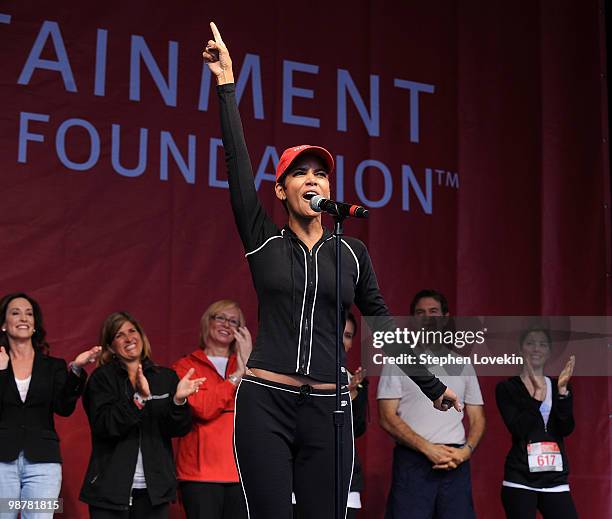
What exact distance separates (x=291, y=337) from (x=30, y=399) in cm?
213

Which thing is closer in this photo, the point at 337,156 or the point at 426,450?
the point at 426,450

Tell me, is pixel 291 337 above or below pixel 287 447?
above

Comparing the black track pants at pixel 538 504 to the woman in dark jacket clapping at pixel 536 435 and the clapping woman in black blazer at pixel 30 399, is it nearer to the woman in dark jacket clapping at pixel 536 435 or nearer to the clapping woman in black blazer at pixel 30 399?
the woman in dark jacket clapping at pixel 536 435

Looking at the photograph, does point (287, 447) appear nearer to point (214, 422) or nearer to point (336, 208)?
point (336, 208)

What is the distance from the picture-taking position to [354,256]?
8.52 ft

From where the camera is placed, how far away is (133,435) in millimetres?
4156

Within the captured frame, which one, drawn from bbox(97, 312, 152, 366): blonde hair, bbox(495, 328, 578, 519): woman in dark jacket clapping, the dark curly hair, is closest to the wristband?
bbox(97, 312, 152, 366): blonde hair

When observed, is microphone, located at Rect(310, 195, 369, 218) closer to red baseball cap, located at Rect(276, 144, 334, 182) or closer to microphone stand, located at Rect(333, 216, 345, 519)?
microphone stand, located at Rect(333, 216, 345, 519)

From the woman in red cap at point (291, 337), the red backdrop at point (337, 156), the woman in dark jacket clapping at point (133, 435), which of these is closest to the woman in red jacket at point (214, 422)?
the woman in dark jacket clapping at point (133, 435)

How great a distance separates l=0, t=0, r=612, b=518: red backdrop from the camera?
4707 mm

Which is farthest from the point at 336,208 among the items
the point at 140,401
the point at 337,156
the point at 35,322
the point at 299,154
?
the point at 337,156

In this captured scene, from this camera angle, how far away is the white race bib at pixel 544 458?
14.9ft

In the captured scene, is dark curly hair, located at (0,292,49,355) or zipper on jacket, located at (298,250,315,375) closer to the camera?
zipper on jacket, located at (298,250,315,375)

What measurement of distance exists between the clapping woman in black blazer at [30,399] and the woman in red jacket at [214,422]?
21.9 inches
